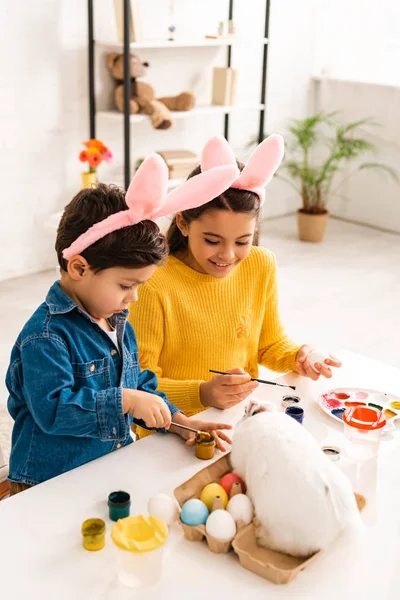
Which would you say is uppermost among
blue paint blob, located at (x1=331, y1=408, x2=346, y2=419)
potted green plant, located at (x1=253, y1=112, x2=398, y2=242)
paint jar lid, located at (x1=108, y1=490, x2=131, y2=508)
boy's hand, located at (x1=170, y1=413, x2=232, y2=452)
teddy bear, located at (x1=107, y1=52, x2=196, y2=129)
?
teddy bear, located at (x1=107, y1=52, x2=196, y2=129)

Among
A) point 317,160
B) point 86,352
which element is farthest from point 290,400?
point 317,160

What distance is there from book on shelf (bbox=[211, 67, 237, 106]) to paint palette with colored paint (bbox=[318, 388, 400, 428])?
10.5 feet

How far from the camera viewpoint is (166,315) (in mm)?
1645

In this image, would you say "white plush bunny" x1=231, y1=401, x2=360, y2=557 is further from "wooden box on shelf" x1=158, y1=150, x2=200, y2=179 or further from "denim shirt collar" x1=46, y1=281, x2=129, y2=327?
"wooden box on shelf" x1=158, y1=150, x2=200, y2=179

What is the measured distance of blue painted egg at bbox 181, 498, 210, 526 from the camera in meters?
1.06

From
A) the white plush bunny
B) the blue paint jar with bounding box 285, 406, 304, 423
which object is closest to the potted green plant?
the blue paint jar with bounding box 285, 406, 304, 423

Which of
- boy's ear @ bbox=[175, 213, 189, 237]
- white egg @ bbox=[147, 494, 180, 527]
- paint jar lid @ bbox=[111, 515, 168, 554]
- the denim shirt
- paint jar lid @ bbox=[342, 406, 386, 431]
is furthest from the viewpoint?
boy's ear @ bbox=[175, 213, 189, 237]

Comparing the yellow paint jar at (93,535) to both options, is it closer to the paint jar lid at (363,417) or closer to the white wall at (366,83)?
the paint jar lid at (363,417)

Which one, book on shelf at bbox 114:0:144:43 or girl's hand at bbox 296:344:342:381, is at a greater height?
book on shelf at bbox 114:0:144:43

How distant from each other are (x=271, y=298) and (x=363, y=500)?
719mm

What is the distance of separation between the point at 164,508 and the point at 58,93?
3210mm

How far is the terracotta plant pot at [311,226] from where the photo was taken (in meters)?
4.82

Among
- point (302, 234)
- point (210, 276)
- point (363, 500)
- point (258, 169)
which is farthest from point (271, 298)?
point (302, 234)

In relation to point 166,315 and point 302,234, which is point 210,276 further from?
point 302,234
